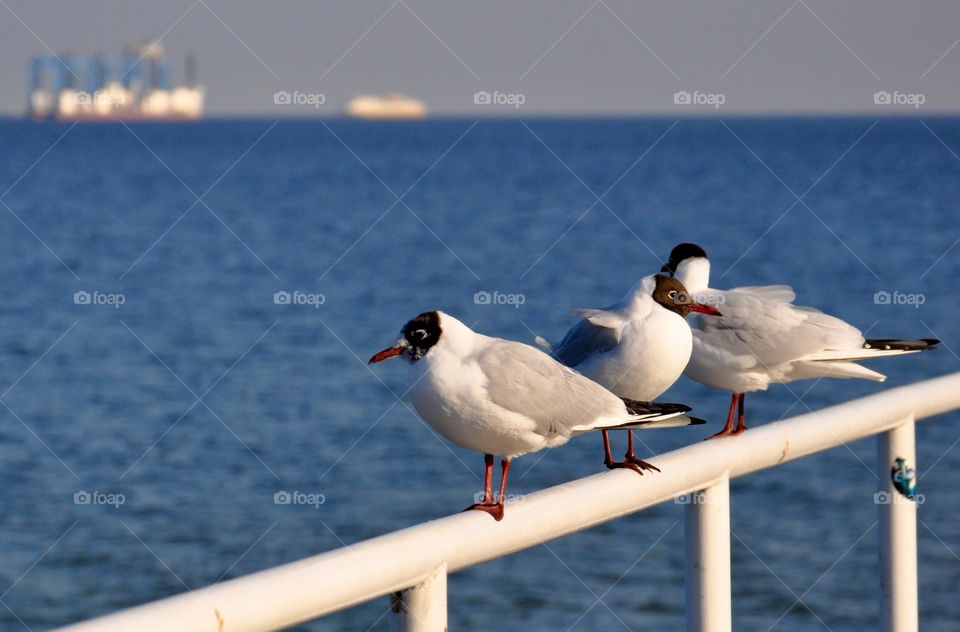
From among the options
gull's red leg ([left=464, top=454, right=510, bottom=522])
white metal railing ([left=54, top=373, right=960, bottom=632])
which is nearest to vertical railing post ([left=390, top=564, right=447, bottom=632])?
white metal railing ([left=54, top=373, right=960, bottom=632])

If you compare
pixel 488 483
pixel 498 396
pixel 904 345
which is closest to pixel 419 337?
pixel 498 396

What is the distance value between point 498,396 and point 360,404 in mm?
12619

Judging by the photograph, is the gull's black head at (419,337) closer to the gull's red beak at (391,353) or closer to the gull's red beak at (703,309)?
the gull's red beak at (391,353)

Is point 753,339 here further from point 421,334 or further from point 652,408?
point 421,334

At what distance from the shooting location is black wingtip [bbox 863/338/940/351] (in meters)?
3.12

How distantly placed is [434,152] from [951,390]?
298 ft

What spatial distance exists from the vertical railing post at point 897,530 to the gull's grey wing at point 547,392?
1.90ft

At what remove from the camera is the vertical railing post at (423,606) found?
189cm

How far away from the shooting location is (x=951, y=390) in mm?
3008

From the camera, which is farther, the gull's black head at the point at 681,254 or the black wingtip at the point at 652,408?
the gull's black head at the point at 681,254

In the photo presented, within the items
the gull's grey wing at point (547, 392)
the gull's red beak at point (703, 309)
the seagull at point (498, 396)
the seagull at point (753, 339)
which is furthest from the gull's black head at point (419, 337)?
the seagull at point (753, 339)

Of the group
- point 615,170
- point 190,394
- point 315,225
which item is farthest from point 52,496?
point 615,170

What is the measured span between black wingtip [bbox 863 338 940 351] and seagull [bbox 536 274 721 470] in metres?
0.48

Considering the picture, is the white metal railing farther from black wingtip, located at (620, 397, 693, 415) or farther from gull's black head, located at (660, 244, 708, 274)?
gull's black head, located at (660, 244, 708, 274)
